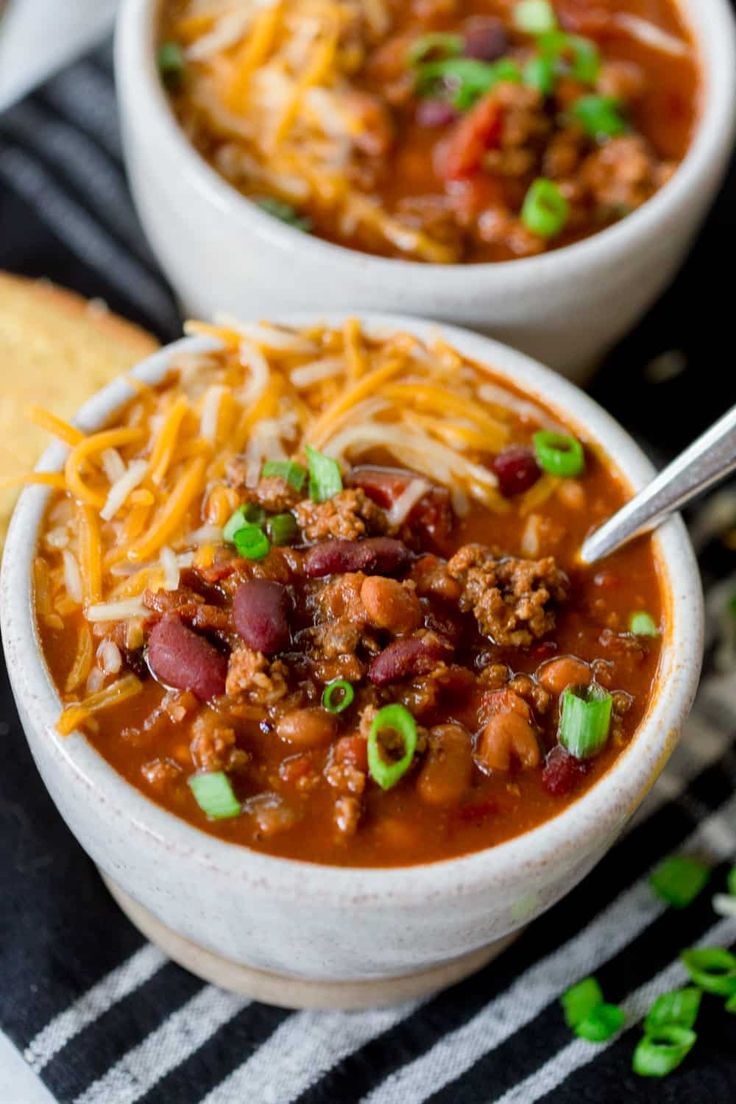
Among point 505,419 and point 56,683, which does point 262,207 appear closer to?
point 505,419

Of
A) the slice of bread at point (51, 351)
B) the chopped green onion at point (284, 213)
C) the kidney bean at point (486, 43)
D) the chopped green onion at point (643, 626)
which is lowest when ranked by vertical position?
the slice of bread at point (51, 351)

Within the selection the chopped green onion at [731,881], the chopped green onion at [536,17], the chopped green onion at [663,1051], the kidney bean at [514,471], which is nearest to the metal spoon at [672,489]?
the kidney bean at [514,471]

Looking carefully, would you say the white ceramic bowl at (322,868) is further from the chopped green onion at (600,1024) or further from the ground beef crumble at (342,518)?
the ground beef crumble at (342,518)

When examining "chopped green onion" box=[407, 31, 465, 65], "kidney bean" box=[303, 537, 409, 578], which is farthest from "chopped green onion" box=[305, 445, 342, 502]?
"chopped green onion" box=[407, 31, 465, 65]

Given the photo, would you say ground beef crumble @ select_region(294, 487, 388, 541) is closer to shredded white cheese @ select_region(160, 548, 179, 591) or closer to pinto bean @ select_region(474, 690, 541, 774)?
shredded white cheese @ select_region(160, 548, 179, 591)

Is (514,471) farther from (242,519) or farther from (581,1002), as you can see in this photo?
(581,1002)

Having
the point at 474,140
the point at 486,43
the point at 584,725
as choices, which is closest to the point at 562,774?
the point at 584,725
